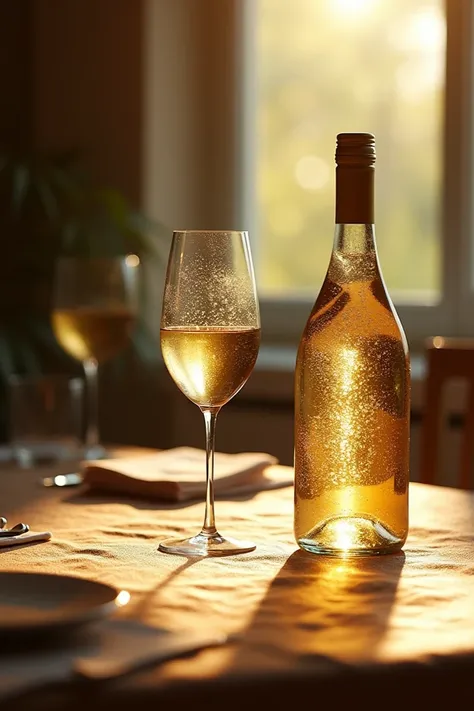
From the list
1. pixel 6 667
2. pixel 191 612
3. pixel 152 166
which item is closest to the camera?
pixel 6 667

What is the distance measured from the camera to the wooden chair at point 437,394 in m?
1.72

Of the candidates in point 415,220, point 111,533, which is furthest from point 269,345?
point 111,533

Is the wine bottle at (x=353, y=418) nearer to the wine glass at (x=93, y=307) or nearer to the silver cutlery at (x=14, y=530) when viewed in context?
the silver cutlery at (x=14, y=530)

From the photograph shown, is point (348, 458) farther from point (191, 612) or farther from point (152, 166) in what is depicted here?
point (152, 166)

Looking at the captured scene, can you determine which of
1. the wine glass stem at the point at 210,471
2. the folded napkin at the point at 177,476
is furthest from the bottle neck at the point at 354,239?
the folded napkin at the point at 177,476

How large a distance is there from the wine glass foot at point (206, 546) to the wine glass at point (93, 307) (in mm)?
584

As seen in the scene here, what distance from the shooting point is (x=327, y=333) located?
95 centimetres

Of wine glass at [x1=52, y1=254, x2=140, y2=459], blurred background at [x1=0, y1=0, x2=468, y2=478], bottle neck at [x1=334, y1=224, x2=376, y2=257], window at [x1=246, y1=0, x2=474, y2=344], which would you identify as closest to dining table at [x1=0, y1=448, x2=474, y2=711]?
bottle neck at [x1=334, y1=224, x2=376, y2=257]

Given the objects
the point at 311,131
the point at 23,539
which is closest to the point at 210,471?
the point at 23,539

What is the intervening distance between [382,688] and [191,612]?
6.3 inches

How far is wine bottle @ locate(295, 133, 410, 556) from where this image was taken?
0.93 meters

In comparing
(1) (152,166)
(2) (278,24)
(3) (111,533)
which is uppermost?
(2) (278,24)

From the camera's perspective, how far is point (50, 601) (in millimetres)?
723

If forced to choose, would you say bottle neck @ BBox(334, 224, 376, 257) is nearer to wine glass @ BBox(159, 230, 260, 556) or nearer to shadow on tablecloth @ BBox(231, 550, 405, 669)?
wine glass @ BBox(159, 230, 260, 556)
